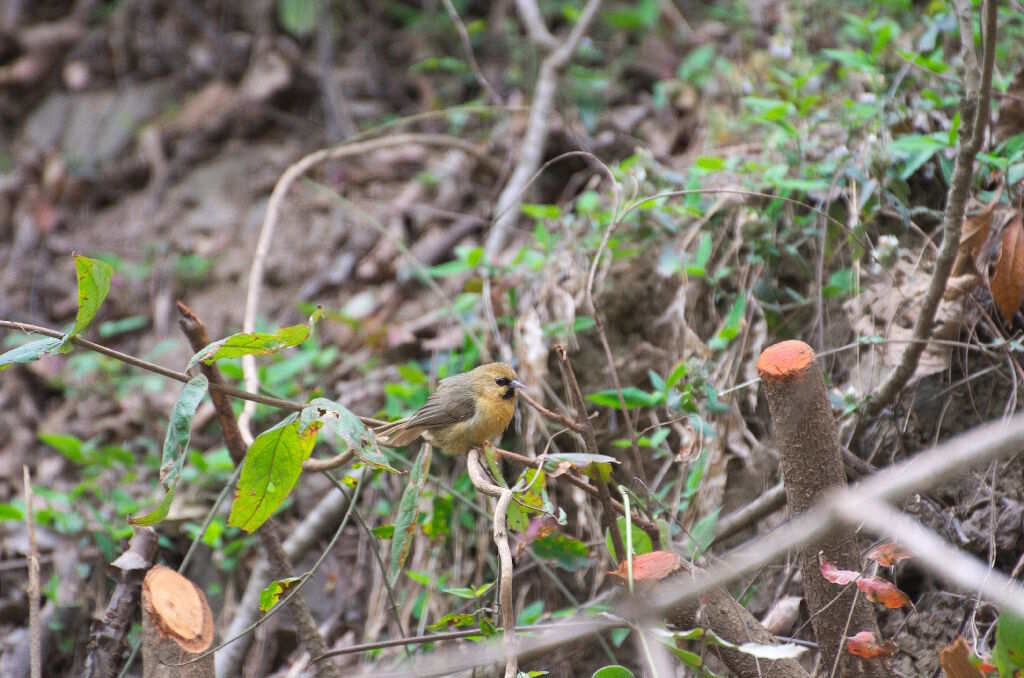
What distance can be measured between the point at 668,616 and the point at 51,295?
226 inches

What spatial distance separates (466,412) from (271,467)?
47.1 inches

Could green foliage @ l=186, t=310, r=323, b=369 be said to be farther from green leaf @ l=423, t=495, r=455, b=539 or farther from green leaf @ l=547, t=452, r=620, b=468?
green leaf @ l=423, t=495, r=455, b=539

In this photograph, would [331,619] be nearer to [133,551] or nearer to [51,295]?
[133,551]

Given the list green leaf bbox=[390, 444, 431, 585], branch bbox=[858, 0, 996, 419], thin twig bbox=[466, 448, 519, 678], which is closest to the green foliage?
green leaf bbox=[390, 444, 431, 585]

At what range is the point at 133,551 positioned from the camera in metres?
3.14

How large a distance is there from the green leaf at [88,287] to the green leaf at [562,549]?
179 centimetres

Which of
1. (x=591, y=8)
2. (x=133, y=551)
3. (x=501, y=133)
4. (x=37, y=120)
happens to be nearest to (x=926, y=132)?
(x=591, y=8)

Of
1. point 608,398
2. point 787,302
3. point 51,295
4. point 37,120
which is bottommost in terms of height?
point 51,295

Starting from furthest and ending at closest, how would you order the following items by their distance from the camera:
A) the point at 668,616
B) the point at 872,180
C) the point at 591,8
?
the point at 591,8, the point at 872,180, the point at 668,616

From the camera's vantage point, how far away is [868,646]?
253 centimetres

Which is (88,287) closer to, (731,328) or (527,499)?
(527,499)

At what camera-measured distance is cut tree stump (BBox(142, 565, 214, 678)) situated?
8.47 feet

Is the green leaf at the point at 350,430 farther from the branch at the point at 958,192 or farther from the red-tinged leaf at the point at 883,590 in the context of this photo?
the branch at the point at 958,192

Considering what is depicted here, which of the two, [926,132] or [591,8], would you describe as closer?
[926,132]
